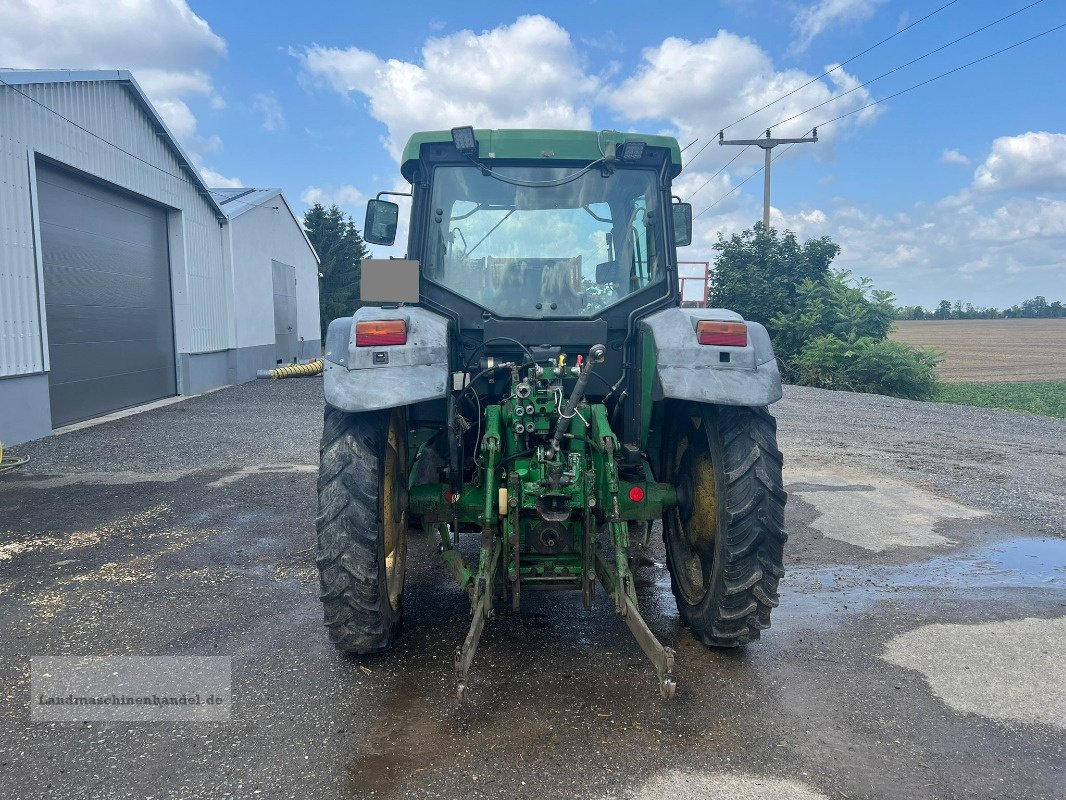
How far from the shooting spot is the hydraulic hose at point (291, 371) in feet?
65.2

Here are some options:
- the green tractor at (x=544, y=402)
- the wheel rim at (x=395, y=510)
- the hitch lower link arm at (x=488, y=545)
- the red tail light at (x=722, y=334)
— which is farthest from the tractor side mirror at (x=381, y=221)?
the red tail light at (x=722, y=334)

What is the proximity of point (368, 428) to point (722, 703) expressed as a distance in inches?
77.2

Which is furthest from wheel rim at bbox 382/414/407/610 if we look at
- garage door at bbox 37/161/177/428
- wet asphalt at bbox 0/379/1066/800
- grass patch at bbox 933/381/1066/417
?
grass patch at bbox 933/381/1066/417

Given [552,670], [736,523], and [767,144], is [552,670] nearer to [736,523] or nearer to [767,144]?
[736,523]

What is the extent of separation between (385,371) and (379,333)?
6.9 inches

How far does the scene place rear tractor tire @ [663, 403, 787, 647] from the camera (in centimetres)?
355

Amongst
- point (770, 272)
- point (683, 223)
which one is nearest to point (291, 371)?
point (770, 272)

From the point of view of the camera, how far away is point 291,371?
66.8 feet

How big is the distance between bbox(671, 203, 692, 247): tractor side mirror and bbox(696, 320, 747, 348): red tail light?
1.30m

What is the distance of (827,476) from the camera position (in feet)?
27.2

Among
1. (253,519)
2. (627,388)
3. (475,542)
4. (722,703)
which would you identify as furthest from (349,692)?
(253,519)

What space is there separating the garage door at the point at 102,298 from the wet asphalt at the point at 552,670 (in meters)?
4.70

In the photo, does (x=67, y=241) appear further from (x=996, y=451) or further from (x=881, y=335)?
(x=881, y=335)

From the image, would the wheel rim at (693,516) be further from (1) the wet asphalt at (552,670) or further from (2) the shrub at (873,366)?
(2) the shrub at (873,366)
